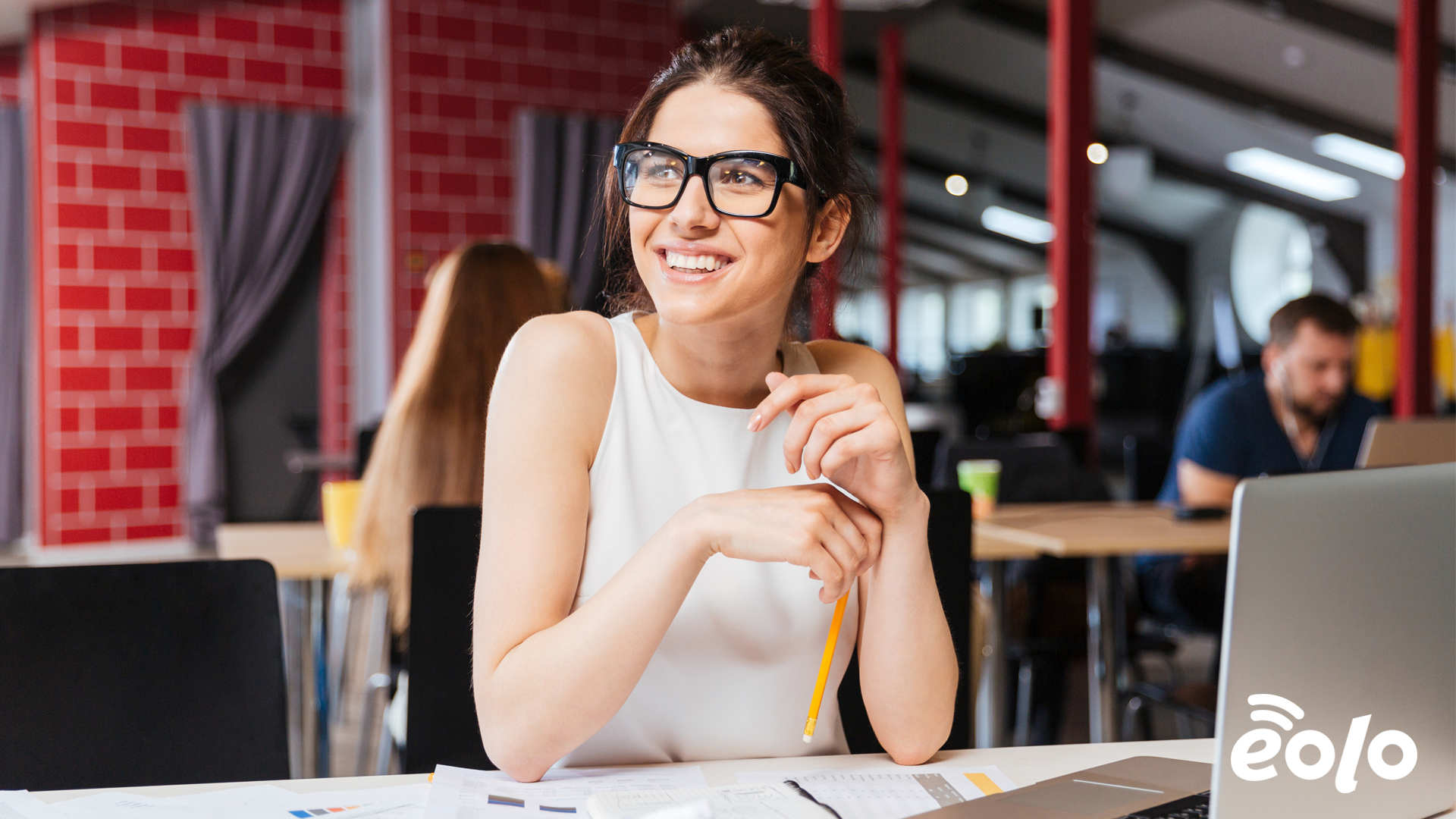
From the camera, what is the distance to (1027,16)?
8.63 m

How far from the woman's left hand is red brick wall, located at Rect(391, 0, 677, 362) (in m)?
5.81

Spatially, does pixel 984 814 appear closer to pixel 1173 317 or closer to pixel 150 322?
pixel 150 322

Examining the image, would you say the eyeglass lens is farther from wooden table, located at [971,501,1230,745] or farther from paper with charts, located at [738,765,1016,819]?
wooden table, located at [971,501,1230,745]

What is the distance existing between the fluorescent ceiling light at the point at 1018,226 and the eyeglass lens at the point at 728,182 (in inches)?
561

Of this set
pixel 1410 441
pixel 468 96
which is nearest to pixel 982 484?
pixel 1410 441

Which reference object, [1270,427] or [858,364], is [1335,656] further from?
[1270,427]

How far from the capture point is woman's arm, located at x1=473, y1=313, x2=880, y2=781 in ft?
3.20

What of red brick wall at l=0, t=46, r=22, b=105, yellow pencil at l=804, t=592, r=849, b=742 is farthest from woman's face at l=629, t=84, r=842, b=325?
red brick wall at l=0, t=46, r=22, b=105

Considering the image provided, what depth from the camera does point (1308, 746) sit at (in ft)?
2.47

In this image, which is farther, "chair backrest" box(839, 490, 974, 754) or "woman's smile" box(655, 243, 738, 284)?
"chair backrest" box(839, 490, 974, 754)

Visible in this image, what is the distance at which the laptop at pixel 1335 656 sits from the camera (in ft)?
2.33

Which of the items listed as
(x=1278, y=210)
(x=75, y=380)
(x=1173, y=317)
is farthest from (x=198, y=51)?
(x=1173, y=317)

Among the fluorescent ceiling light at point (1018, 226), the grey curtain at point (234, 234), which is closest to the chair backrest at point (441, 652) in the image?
the grey curtain at point (234, 234)

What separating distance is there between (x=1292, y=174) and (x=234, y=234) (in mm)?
11070
